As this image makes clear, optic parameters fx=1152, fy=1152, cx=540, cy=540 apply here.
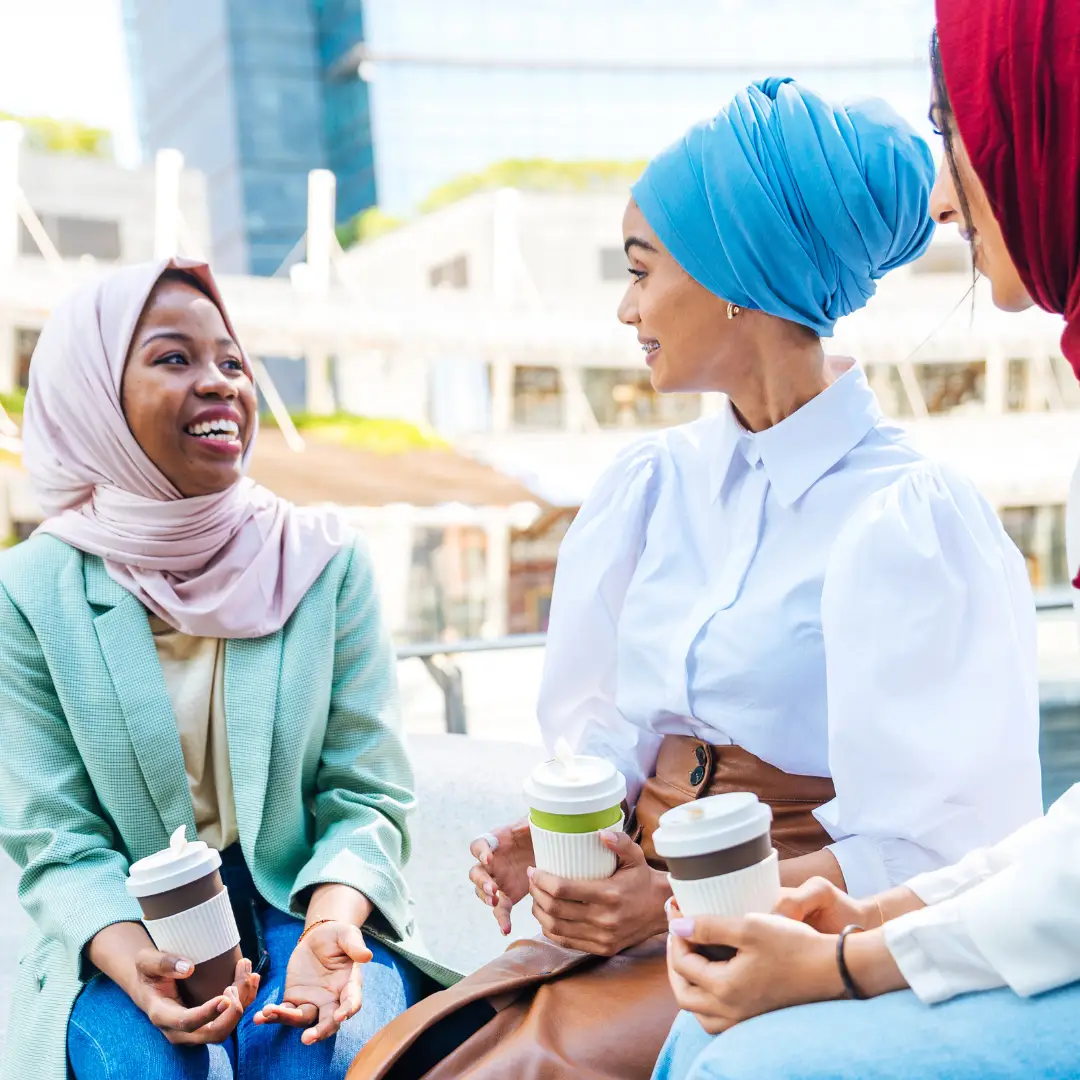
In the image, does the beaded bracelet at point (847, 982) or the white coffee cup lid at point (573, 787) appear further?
the white coffee cup lid at point (573, 787)

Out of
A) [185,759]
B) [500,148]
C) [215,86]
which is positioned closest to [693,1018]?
[185,759]

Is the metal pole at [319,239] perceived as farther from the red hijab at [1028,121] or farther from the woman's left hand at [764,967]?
the woman's left hand at [764,967]

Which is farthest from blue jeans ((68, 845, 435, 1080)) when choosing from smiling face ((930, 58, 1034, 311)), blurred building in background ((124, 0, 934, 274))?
blurred building in background ((124, 0, 934, 274))

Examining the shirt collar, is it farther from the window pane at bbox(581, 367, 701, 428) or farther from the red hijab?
the window pane at bbox(581, 367, 701, 428)

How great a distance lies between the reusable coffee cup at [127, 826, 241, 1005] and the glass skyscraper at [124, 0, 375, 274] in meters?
33.6

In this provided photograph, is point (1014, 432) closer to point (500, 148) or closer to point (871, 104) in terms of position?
point (871, 104)

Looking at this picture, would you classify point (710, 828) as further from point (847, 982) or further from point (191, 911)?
point (191, 911)

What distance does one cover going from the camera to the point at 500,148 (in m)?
34.1

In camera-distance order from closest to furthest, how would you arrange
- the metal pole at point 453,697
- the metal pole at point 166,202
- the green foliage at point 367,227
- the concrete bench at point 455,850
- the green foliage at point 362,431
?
the concrete bench at point 455,850 < the metal pole at point 453,697 < the metal pole at point 166,202 < the green foliage at point 362,431 < the green foliage at point 367,227

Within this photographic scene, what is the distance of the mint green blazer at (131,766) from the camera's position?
1.47m

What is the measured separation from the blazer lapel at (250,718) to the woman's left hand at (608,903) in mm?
493

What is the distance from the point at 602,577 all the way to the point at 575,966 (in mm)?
507

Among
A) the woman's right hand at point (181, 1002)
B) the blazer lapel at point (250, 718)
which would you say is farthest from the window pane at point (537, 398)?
the woman's right hand at point (181, 1002)

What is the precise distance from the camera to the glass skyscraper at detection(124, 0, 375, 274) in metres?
33.9
